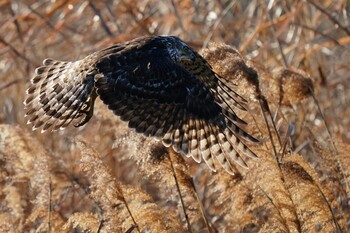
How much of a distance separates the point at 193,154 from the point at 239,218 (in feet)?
2.46

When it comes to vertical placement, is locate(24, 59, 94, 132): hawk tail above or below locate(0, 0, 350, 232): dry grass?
above

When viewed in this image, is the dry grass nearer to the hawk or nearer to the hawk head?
the hawk

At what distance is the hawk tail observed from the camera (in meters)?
4.36

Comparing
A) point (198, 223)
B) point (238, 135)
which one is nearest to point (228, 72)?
point (238, 135)

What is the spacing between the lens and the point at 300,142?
496 centimetres

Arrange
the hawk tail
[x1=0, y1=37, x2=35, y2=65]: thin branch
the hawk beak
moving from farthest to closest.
A: [x1=0, y1=37, x2=35, y2=65]: thin branch, the hawk tail, the hawk beak

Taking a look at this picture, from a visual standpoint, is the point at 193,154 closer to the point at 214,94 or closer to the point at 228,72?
the point at 214,94

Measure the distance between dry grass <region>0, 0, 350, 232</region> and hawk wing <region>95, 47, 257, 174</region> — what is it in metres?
0.13

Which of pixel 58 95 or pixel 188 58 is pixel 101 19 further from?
pixel 188 58

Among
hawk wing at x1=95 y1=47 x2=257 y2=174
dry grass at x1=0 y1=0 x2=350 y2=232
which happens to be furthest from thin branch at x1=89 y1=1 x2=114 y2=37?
hawk wing at x1=95 y1=47 x2=257 y2=174

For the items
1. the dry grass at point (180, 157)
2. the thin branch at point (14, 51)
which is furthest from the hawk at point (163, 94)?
the thin branch at point (14, 51)

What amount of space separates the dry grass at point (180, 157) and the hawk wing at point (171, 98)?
0.13 metres

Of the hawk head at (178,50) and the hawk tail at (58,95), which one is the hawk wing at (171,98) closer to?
the hawk head at (178,50)

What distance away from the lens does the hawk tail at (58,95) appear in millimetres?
4360
